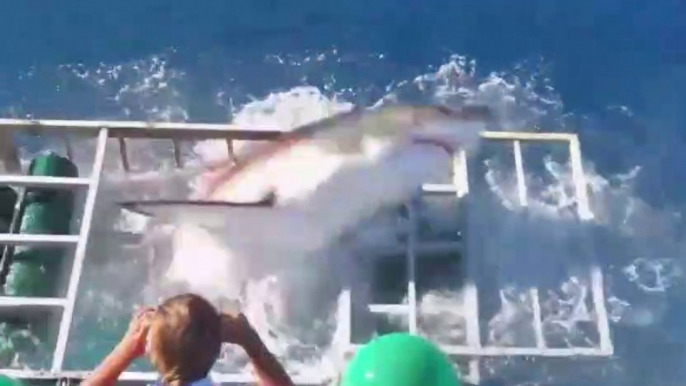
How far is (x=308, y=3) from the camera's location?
7840 millimetres

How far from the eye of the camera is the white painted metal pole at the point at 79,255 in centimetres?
480

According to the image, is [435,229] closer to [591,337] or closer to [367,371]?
[591,337]

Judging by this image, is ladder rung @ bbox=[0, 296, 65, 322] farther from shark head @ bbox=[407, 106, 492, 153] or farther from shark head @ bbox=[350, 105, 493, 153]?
shark head @ bbox=[407, 106, 492, 153]

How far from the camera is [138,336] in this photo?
3.48 m

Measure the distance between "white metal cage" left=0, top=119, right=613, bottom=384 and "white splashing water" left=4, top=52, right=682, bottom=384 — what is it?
15 centimetres

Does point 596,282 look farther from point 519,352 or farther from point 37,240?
point 37,240

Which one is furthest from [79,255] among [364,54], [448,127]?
[364,54]

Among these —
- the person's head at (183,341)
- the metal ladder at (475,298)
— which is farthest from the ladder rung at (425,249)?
the person's head at (183,341)

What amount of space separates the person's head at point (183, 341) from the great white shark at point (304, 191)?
2104mm

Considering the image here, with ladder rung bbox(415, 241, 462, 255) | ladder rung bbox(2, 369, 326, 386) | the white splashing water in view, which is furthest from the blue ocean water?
ladder rung bbox(2, 369, 326, 386)

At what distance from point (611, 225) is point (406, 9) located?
2.17 meters

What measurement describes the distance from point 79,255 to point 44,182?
A: 53 centimetres

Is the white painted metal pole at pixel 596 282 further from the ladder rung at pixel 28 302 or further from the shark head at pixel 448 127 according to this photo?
the ladder rung at pixel 28 302

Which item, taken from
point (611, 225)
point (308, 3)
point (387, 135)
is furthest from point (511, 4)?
point (387, 135)
